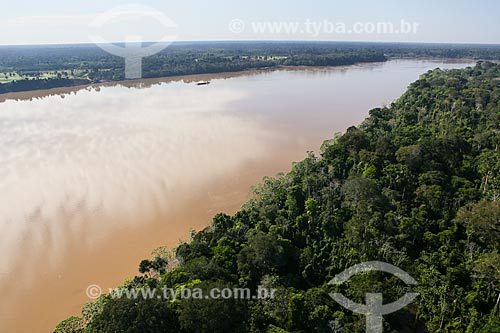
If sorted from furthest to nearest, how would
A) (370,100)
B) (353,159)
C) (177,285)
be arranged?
(370,100), (353,159), (177,285)

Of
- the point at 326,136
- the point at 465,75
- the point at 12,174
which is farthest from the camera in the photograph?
the point at 465,75

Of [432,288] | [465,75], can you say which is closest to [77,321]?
[432,288]

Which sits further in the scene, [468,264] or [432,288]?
[468,264]

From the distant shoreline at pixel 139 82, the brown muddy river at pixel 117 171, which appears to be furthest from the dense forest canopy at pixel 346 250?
the distant shoreline at pixel 139 82

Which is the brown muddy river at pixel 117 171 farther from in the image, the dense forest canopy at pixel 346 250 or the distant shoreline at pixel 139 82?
the dense forest canopy at pixel 346 250

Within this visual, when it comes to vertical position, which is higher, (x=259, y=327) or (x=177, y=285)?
(x=177, y=285)

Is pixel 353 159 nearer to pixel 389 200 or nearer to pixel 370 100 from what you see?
pixel 389 200

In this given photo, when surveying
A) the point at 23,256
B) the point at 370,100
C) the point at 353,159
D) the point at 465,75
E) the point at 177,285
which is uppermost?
the point at 465,75
